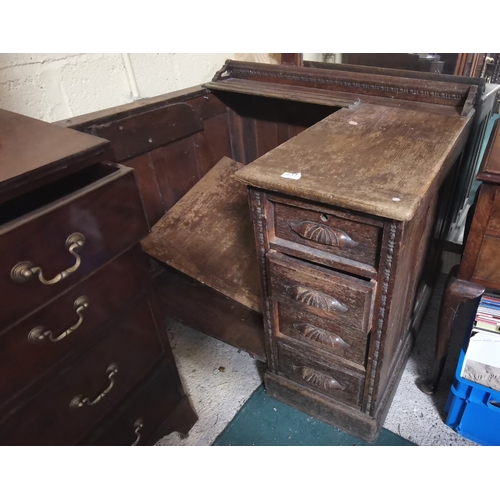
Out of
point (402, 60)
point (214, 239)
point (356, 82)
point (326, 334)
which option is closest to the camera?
point (326, 334)

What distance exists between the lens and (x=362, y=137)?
0.91 meters

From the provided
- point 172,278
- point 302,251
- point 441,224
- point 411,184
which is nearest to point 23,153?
point 302,251

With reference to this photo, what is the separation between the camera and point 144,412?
939mm

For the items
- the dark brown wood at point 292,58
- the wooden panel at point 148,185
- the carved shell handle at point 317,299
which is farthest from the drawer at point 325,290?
the dark brown wood at point 292,58

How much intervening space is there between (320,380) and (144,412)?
0.48 metres

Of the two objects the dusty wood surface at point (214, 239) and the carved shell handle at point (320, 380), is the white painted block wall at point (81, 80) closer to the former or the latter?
the dusty wood surface at point (214, 239)

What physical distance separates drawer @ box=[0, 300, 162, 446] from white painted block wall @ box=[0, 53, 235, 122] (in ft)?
2.49

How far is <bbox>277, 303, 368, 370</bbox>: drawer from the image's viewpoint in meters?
0.94

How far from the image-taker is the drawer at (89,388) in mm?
658

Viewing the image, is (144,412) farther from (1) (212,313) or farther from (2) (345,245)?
(2) (345,245)

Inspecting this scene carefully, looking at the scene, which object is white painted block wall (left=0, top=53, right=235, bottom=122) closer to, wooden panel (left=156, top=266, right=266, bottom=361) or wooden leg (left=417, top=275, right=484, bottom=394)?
wooden panel (left=156, top=266, right=266, bottom=361)

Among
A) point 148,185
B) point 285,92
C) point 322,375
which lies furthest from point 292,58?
point 322,375

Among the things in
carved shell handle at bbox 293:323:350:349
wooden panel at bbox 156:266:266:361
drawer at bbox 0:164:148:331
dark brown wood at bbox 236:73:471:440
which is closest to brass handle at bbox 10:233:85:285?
drawer at bbox 0:164:148:331

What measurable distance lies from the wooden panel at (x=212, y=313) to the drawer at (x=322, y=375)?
11cm
